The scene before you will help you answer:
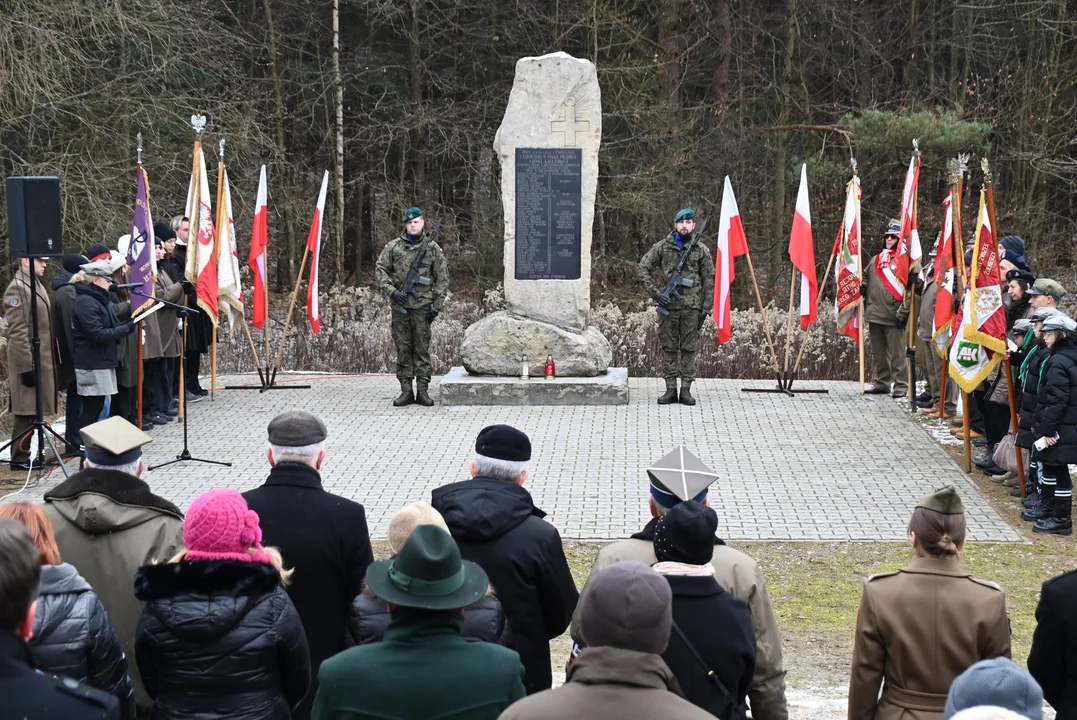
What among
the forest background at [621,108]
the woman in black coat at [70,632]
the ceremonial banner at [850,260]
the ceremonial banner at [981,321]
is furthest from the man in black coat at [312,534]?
the forest background at [621,108]

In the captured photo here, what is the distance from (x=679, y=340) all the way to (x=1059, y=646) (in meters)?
9.91

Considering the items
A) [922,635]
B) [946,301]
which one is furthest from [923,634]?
[946,301]

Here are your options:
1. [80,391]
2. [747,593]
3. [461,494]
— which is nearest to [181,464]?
[80,391]

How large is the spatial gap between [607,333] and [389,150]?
1038 cm

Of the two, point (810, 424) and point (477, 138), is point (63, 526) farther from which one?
point (477, 138)

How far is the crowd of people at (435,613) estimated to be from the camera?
2973mm

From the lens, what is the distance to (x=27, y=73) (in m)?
18.2

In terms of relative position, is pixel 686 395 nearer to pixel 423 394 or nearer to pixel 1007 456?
pixel 423 394

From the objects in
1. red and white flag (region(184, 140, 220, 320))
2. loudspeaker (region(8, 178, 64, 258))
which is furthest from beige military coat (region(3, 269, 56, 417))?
red and white flag (region(184, 140, 220, 320))

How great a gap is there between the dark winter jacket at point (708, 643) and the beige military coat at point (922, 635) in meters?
0.65

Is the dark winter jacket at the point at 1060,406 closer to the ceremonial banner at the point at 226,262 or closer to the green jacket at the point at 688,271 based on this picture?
the green jacket at the point at 688,271

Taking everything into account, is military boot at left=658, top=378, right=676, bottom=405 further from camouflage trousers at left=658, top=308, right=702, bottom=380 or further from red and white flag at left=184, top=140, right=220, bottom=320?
red and white flag at left=184, top=140, right=220, bottom=320

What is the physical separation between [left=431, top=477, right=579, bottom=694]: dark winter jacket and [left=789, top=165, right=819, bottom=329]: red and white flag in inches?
405

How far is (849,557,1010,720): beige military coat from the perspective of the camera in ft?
13.8
